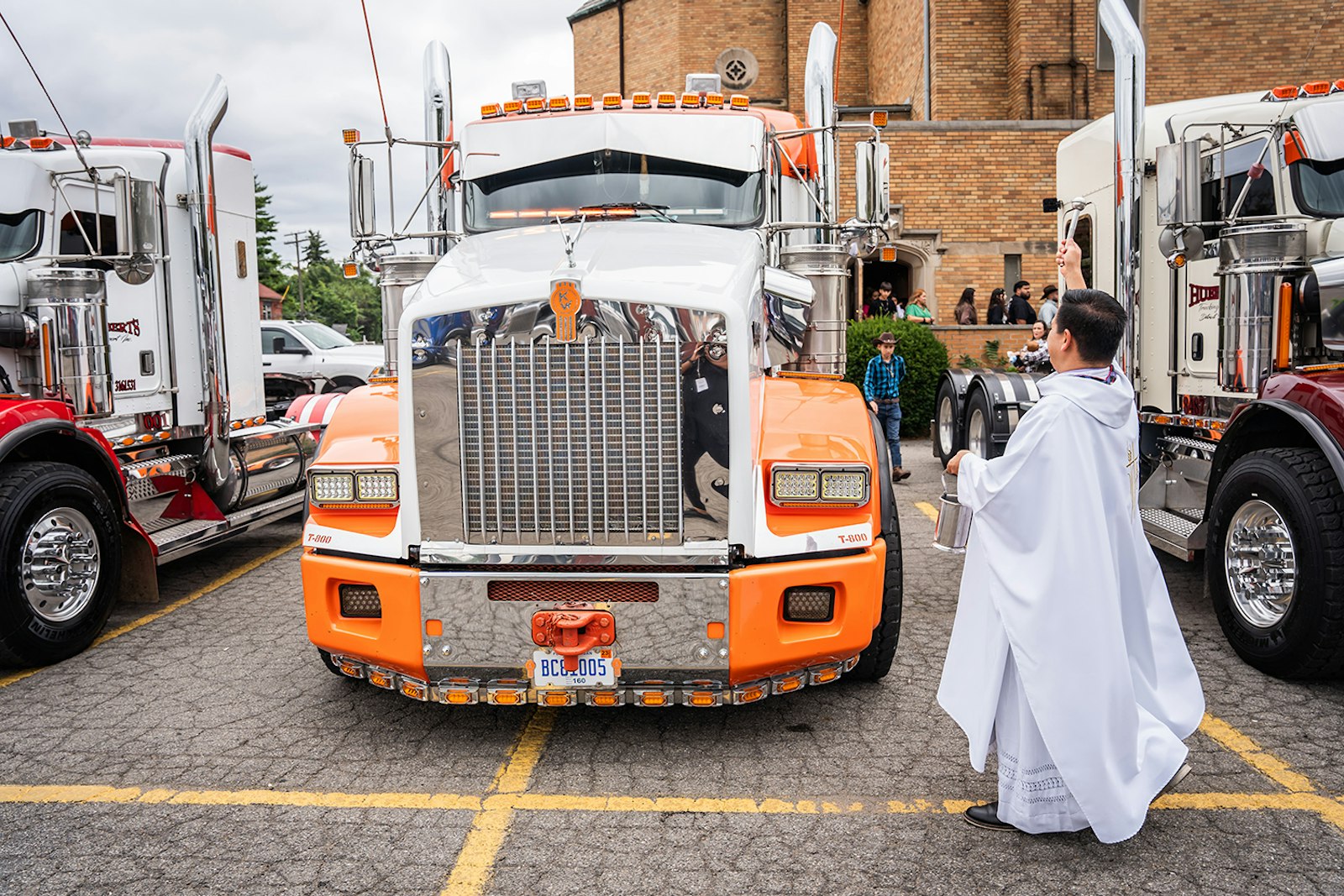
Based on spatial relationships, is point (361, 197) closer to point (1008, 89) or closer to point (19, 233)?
point (19, 233)

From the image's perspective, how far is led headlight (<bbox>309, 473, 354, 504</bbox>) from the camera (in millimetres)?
4160

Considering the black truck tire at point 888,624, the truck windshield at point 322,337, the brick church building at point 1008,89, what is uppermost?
the brick church building at point 1008,89

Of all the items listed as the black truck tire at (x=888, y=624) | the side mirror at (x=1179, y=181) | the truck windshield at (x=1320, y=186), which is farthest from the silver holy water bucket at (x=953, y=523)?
the truck windshield at (x=1320, y=186)

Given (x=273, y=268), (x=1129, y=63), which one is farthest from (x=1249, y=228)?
(x=273, y=268)

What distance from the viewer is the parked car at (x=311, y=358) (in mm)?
17703

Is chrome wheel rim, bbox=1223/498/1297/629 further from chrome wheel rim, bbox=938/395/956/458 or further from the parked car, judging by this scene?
the parked car

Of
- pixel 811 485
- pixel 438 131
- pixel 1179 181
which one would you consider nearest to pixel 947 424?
pixel 1179 181

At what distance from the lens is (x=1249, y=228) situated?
Answer: 546 cm

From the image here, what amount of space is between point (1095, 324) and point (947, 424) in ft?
28.2

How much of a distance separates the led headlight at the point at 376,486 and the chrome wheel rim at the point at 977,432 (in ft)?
22.6

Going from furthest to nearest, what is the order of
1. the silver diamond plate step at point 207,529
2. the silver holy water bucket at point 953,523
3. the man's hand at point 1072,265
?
1. the silver diamond plate step at point 207,529
2. the man's hand at point 1072,265
3. the silver holy water bucket at point 953,523

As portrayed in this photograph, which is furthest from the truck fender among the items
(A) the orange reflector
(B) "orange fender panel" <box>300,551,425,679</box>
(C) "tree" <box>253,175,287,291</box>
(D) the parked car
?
(C) "tree" <box>253,175,287,291</box>

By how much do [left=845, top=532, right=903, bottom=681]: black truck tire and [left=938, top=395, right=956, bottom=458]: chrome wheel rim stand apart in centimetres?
698

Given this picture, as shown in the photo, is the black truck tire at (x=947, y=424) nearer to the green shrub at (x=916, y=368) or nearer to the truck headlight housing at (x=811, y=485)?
the green shrub at (x=916, y=368)
